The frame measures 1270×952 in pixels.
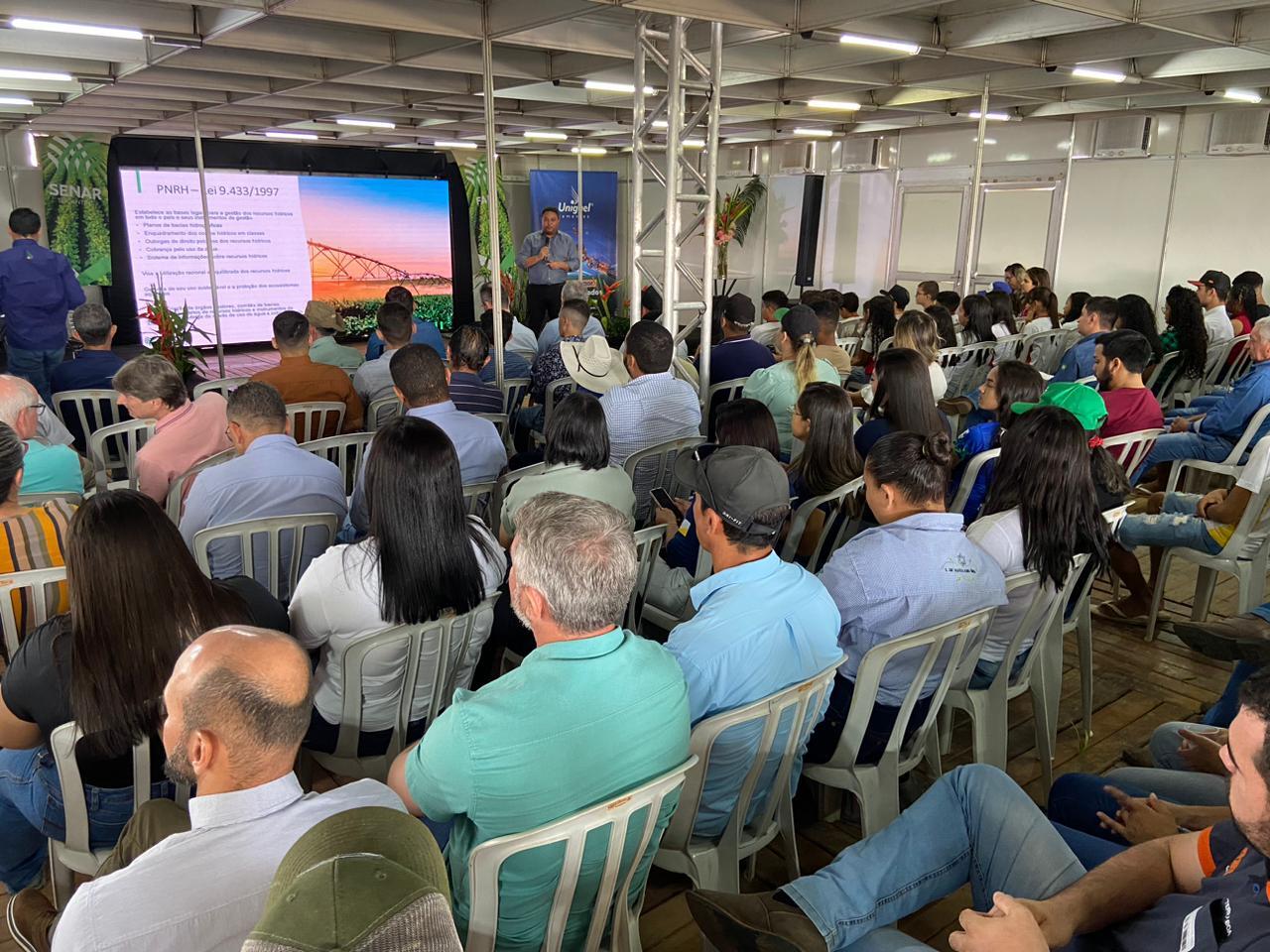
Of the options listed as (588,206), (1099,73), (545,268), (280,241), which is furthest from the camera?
(588,206)

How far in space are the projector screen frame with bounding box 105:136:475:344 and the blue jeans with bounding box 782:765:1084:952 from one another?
10.9 metres

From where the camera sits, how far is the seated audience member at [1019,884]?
1162 mm

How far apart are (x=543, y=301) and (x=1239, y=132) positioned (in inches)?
309

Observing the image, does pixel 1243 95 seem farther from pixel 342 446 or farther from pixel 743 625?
pixel 743 625

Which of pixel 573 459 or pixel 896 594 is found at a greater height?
pixel 573 459

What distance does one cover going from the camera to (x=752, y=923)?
1505mm

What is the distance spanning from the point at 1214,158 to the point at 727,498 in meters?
8.96

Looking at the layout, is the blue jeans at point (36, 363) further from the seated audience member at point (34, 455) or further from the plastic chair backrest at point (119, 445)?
the seated audience member at point (34, 455)

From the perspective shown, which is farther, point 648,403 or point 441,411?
point 648,403

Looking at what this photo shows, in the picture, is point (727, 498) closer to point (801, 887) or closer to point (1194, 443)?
point (801, 887)

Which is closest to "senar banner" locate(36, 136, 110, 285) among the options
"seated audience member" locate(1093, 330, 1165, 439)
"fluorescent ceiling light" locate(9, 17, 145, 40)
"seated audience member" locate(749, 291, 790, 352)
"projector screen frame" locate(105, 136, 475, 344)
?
"projector screen frame" locate(105, 136, 475, 344)

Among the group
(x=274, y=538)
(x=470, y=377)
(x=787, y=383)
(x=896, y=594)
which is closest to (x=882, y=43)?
(x=787, y=383)

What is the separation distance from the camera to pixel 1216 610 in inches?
161

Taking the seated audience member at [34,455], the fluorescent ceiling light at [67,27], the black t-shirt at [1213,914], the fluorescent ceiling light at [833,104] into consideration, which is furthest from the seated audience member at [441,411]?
the fluorescent ceiling light at [833,104]
